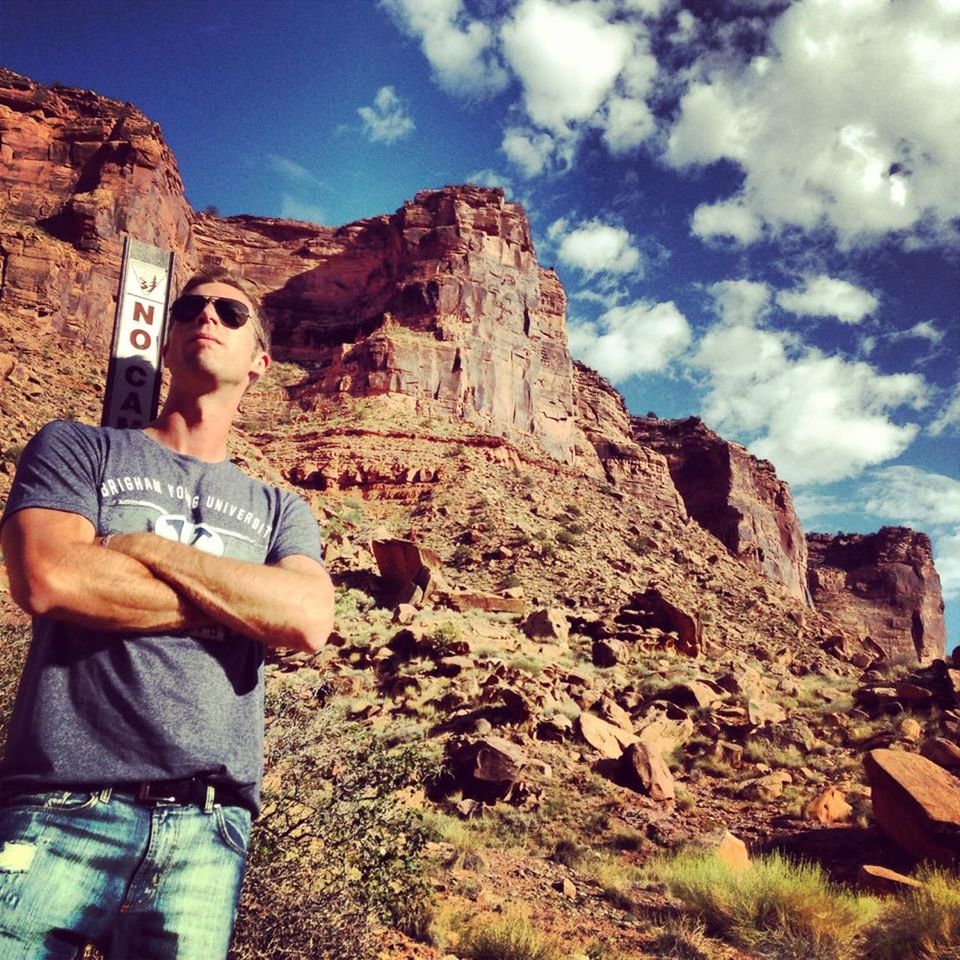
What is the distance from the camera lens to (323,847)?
3.82 m

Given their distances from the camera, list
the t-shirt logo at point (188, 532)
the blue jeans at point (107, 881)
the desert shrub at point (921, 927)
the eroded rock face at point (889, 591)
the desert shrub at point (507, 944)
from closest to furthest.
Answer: the blue jeans at point (107, 881), the t-shirt logo at point (188, 532), the desert shrub at point (507, 944), the desert shrub at point (921, 927), the eroded rock face at point (889, 591)

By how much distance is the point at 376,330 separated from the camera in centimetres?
4412

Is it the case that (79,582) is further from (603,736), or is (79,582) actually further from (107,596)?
(603,736)

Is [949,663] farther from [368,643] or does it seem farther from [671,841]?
[368,643]

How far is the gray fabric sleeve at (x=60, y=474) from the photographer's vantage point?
65.7 inches

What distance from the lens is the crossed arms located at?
1551 mm

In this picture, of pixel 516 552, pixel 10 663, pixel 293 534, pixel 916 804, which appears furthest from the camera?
pixel 516 552

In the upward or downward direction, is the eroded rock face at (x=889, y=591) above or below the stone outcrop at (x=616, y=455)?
below

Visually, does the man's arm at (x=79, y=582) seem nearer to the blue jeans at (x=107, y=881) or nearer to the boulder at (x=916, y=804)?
the blue jeans at (x=107, y=881)

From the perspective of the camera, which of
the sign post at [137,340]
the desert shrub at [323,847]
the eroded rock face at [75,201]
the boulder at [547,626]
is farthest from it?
the eroded rock face at [75,201]

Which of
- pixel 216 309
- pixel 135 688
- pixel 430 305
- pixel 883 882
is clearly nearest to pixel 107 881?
pixel 135 688

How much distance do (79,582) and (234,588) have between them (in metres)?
0.35

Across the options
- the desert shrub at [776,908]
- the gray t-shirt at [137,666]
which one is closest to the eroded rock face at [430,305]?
the desert shrub at [776,908]

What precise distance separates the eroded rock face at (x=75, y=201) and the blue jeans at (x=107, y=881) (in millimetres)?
35989
